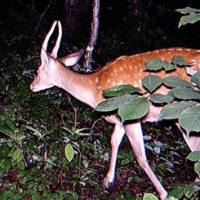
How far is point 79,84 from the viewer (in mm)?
6484

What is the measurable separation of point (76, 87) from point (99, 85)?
317 mm

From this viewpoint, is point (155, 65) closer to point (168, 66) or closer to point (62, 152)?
point (168, 66)

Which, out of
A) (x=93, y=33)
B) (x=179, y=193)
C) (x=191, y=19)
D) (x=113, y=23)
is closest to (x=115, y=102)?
(x=179, y=193)

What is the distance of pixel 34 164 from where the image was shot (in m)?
6.44

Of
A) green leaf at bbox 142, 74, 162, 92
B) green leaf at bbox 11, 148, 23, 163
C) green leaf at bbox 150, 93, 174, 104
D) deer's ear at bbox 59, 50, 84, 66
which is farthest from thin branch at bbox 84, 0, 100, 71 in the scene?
green leaf at bbox 150, 93, 174, 104

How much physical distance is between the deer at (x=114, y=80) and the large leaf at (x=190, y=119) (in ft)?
13.0

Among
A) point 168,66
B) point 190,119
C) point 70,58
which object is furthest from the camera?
point 70,58

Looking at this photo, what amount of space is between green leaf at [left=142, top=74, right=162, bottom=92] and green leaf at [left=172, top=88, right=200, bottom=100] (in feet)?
0.30

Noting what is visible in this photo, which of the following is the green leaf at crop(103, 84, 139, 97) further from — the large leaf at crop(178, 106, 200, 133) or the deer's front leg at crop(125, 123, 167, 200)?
the deer's front leg at crop(125, 123, 167, 200)

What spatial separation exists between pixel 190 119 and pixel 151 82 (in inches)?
12.8

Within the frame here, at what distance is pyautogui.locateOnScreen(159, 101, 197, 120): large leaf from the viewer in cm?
191

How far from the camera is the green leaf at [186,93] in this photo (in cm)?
199

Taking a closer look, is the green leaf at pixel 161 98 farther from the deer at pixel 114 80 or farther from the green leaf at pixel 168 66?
the deer at pixel 114 80

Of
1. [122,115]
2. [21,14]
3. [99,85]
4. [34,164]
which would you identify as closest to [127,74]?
[99,85]
